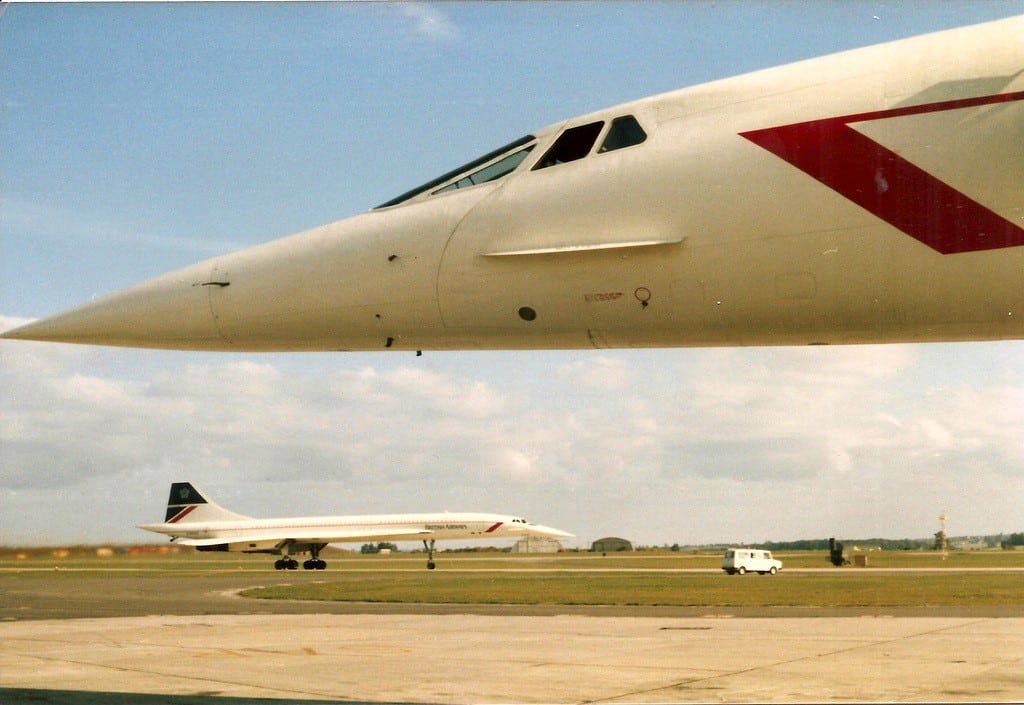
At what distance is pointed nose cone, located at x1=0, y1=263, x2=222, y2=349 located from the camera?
681 centimetres

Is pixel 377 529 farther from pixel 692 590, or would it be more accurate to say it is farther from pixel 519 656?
pixel 519 656

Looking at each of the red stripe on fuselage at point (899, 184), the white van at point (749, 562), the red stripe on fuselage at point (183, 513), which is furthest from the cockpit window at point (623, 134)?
the red stripe on fuselage at point (183, 513)

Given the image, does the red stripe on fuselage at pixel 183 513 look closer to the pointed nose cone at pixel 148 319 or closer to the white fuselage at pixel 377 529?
the white fuselage at pixel 377 529

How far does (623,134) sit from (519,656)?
8347 millimetres

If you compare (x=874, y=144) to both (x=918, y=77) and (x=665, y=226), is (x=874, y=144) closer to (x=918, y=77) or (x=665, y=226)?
(x=918, y=77)

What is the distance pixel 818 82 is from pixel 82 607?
25.1 meters

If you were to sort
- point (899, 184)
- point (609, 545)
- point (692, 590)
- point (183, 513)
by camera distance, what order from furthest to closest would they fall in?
point (609, 545), point (183, 513), point (692, 590), point (899, 184)

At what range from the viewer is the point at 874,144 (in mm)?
5414

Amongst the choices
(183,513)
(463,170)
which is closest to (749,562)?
(463,170)

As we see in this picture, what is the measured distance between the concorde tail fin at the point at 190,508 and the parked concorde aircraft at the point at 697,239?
62180 millimetres

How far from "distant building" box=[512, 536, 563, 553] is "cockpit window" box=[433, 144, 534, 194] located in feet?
193

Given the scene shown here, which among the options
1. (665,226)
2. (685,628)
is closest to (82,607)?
(685,628)

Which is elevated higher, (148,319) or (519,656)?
(148,319)

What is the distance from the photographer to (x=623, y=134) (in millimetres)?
6176
